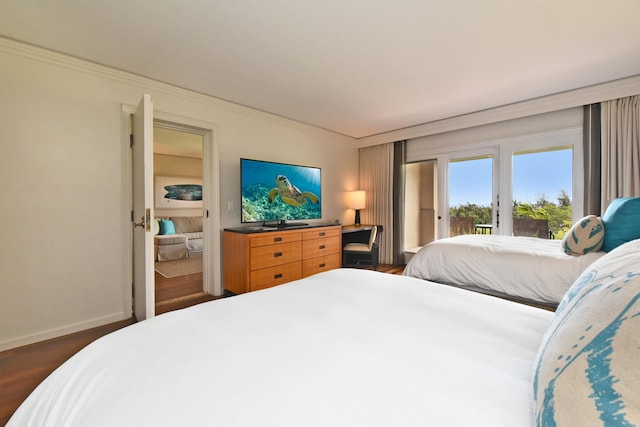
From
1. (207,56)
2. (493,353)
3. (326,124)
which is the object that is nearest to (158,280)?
(207,56)

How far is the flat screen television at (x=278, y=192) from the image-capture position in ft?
11.2

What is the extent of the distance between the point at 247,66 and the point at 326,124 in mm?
1998

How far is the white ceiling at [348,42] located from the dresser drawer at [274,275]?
2084 mm

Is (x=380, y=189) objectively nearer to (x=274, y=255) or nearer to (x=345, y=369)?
(x=274, y=255)

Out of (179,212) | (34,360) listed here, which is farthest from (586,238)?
(179,212)

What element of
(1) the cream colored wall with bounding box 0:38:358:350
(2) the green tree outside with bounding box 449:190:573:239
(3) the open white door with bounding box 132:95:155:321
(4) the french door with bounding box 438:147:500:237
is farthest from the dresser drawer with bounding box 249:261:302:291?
(2) the green tree outside with bounding box 449:190:573:239

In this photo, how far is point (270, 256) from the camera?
124 inches

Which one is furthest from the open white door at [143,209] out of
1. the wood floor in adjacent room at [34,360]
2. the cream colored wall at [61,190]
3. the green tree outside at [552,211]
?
the green tree outside at [552,211]

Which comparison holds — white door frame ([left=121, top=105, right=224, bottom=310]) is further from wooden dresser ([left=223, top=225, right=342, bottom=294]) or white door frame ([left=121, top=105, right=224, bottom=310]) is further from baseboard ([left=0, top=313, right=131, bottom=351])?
baseboard ([left=0, top=313, right=131, bottom=351])

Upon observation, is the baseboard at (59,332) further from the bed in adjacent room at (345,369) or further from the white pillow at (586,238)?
the white pillow at (586,238)

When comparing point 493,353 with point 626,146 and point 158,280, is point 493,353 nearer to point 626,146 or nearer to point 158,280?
point 626,146

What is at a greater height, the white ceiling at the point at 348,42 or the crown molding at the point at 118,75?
the white ceiling at the point at 348,42

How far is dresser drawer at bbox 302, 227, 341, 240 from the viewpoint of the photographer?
3.57 meters

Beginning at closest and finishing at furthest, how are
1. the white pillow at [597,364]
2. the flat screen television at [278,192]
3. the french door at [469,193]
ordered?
the white pillow at [597,364] → the flat screen television at [278,192] → the french door at [469,193]
